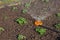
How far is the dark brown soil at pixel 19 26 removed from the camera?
19.0 ft

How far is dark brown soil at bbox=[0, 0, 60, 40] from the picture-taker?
578 centimetres

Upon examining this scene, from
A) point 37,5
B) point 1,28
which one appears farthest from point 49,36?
point 37,5

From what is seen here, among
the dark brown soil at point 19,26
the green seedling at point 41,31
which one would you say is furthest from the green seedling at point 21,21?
the green seedling at point 41,31

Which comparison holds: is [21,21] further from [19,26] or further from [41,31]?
[41,31]

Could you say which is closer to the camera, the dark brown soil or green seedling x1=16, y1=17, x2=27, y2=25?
the dark brown soil

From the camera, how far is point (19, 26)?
621cm

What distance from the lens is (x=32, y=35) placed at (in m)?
5.84

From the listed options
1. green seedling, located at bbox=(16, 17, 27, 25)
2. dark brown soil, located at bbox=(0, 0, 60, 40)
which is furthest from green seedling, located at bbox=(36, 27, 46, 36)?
green seedling, located at bbox=(16, 17, 27, 25)

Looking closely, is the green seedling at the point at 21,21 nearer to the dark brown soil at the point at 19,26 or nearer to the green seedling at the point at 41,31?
the dark brown soil at the point at 19,26

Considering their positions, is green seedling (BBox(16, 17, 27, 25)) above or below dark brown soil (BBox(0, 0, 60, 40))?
above

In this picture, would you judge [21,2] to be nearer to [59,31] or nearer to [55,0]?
[55,0]

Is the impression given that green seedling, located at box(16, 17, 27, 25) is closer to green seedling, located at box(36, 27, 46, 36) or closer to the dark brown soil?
the dark brown soil

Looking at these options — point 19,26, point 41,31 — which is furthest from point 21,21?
point 41,31

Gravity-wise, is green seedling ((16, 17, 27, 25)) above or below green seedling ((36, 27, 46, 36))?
above
